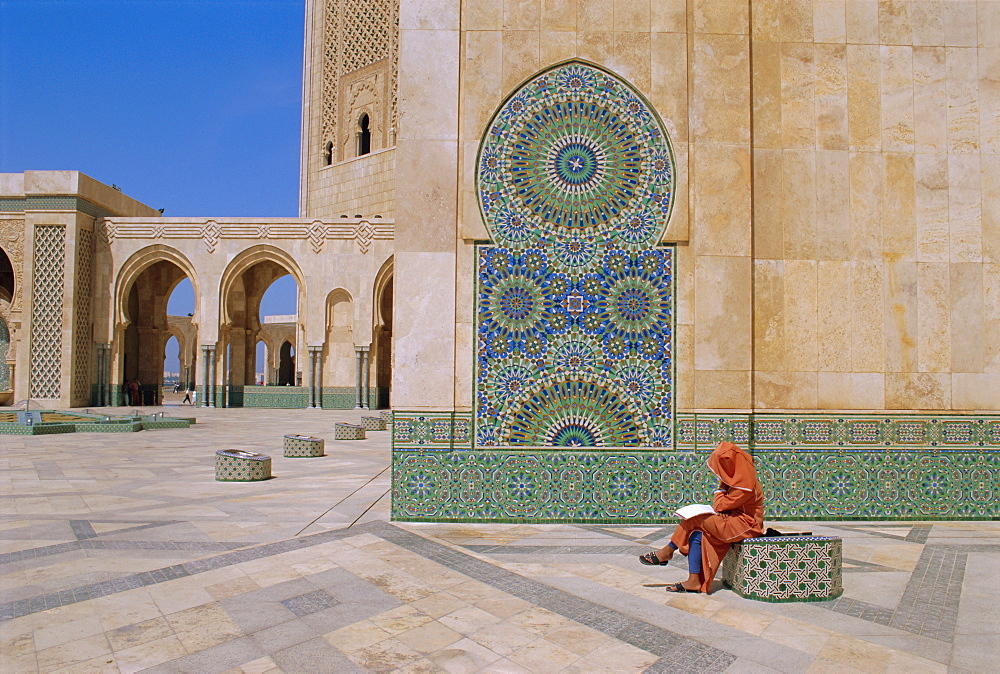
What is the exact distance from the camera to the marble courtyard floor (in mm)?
2330

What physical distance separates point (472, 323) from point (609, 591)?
6.25 feet

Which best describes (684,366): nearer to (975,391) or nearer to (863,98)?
(975,391)

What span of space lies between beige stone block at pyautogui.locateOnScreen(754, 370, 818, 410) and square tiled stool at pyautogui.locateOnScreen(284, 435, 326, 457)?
17.0ft

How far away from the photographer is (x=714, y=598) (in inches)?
116

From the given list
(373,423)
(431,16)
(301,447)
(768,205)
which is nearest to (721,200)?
(768,205)

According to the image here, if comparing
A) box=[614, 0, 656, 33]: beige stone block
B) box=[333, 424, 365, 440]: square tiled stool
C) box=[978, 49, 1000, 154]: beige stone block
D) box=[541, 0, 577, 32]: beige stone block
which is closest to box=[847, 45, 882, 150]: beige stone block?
box=[978, 49, 1000, 154]: beige stone block

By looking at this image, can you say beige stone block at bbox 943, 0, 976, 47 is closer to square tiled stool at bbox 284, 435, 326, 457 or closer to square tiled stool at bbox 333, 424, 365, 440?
square tiled stool at bbox 284, 435, 326, 457

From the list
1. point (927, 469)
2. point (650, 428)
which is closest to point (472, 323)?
point (650, 428)

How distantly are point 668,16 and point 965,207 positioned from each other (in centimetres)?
232

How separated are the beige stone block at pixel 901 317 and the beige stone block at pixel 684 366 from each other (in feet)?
4.24

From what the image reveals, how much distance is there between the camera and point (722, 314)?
14.3 ft

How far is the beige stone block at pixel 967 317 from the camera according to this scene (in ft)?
14.7

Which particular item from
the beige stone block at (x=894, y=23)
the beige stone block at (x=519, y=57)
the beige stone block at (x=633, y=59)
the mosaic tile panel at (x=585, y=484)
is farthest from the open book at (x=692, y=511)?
the beige stone block at (x=894, y=23)

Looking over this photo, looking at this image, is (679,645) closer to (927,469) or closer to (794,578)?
(794,578)
